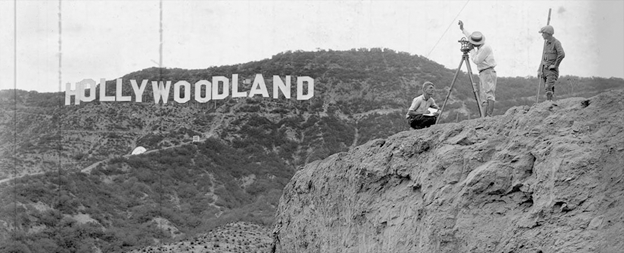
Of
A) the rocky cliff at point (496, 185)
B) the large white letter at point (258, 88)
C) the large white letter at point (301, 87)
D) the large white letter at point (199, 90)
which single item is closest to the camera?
the rocky cliff at point (496, 185)

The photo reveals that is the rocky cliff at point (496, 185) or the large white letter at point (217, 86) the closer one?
the rocky cliff at point (496, 185)

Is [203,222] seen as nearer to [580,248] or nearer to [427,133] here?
[427,133]

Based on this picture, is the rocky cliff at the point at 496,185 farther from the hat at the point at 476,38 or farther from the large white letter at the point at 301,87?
the large white letter at the point at 301,87

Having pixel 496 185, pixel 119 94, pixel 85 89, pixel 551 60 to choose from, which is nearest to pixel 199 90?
pixel 119 94

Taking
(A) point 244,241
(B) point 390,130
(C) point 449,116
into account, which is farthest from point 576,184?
(B) point 390,130

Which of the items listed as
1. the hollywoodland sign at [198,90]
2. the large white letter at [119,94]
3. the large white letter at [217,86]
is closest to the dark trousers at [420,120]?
the hollywoodland sign at [198,90]

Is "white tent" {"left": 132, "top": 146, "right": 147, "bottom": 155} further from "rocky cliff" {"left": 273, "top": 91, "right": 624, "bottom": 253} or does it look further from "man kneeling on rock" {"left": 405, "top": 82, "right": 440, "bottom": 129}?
"man kneeling on rock" {"left": 405, "top": 82, "right": 440, "bottom": 129}

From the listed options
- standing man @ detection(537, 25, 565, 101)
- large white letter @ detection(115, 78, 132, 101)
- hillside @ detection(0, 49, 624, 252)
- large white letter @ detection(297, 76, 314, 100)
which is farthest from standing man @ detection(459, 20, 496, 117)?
large white letter @ detection(115, 78, 132, 101)
